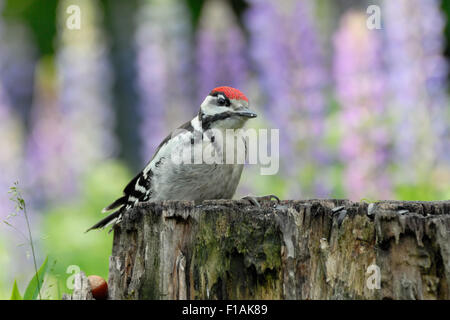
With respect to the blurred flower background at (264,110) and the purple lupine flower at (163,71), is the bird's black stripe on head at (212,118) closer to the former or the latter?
the blurred flower background at (264,110)

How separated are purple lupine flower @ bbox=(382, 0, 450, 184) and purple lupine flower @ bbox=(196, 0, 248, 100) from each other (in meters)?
1.53

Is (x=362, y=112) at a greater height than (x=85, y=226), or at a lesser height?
greater

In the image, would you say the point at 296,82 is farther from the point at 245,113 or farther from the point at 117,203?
the point at 117,203

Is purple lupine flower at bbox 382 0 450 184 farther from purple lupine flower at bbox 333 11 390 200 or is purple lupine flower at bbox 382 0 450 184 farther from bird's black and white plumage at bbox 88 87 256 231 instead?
bird's black and white plumage at bbox 88 87 256 231

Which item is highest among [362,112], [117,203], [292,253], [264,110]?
[264,110]

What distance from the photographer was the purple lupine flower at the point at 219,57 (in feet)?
21.5

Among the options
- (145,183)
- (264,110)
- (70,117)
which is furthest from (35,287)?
(70,117)

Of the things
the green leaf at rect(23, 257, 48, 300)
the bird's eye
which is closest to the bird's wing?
the bird's eye

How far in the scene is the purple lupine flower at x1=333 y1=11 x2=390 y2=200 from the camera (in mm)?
5727

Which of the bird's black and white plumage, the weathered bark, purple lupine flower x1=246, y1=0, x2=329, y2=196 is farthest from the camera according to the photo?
purple lupine flower x1=246, y1=0, x2=329, y2=196

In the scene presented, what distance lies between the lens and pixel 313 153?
18.9ft

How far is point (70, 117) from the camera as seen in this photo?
274 inches

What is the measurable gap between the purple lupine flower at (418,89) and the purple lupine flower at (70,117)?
311 centimetres

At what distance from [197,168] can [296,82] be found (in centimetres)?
217
